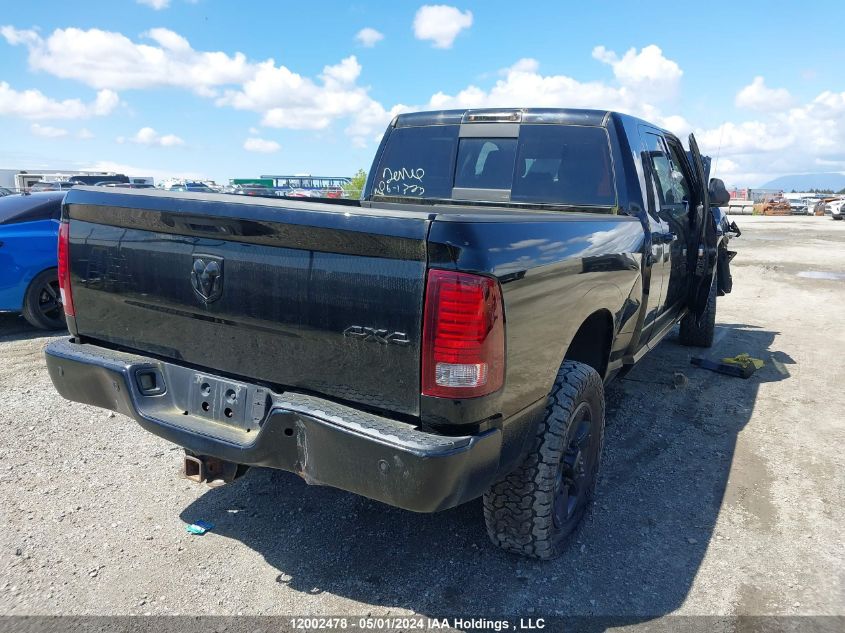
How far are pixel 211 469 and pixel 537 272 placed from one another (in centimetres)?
155

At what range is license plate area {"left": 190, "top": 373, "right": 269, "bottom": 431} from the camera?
232cm

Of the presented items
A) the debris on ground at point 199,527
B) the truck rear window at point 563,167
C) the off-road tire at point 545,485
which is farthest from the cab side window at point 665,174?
the debris on ground at point 199,527

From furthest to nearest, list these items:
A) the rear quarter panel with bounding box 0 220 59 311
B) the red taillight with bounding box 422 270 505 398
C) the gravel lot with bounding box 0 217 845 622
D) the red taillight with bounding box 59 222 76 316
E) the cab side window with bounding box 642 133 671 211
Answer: the rear quarter panel with bounding box 0 220 59 311 < the cab side window with bounding box 642 133 671 211 < the red taillight with bounding box 59 222 76 316 < the gravel lot with bounding box 0 217 845 622 < the red taillight with bounding box 422 270 505 398

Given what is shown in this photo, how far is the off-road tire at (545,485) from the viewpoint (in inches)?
100

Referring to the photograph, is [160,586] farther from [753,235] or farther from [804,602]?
[753,235]

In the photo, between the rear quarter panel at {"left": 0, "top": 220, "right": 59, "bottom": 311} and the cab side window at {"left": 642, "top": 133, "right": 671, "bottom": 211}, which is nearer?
the cab side window at {"left": 642, "top": 133, "right": 671, "bottom": 211}

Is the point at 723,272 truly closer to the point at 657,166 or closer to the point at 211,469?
the point at 657,166

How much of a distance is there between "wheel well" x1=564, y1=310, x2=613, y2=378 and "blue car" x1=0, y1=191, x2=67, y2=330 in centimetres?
570

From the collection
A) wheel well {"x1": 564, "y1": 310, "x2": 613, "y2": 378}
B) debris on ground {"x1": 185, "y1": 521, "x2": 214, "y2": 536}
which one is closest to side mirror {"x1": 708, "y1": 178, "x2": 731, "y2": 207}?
wheel well {"x1": 564, "y1": 310, "x2": 613, "y2": 378}

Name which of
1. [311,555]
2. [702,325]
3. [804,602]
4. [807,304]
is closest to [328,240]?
[311,555]

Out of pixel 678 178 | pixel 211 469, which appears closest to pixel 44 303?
pixel 211 469

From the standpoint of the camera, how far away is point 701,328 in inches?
254

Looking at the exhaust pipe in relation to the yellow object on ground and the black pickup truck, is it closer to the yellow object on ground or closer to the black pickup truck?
the black pickup truck

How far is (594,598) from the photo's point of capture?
8.36 ft
